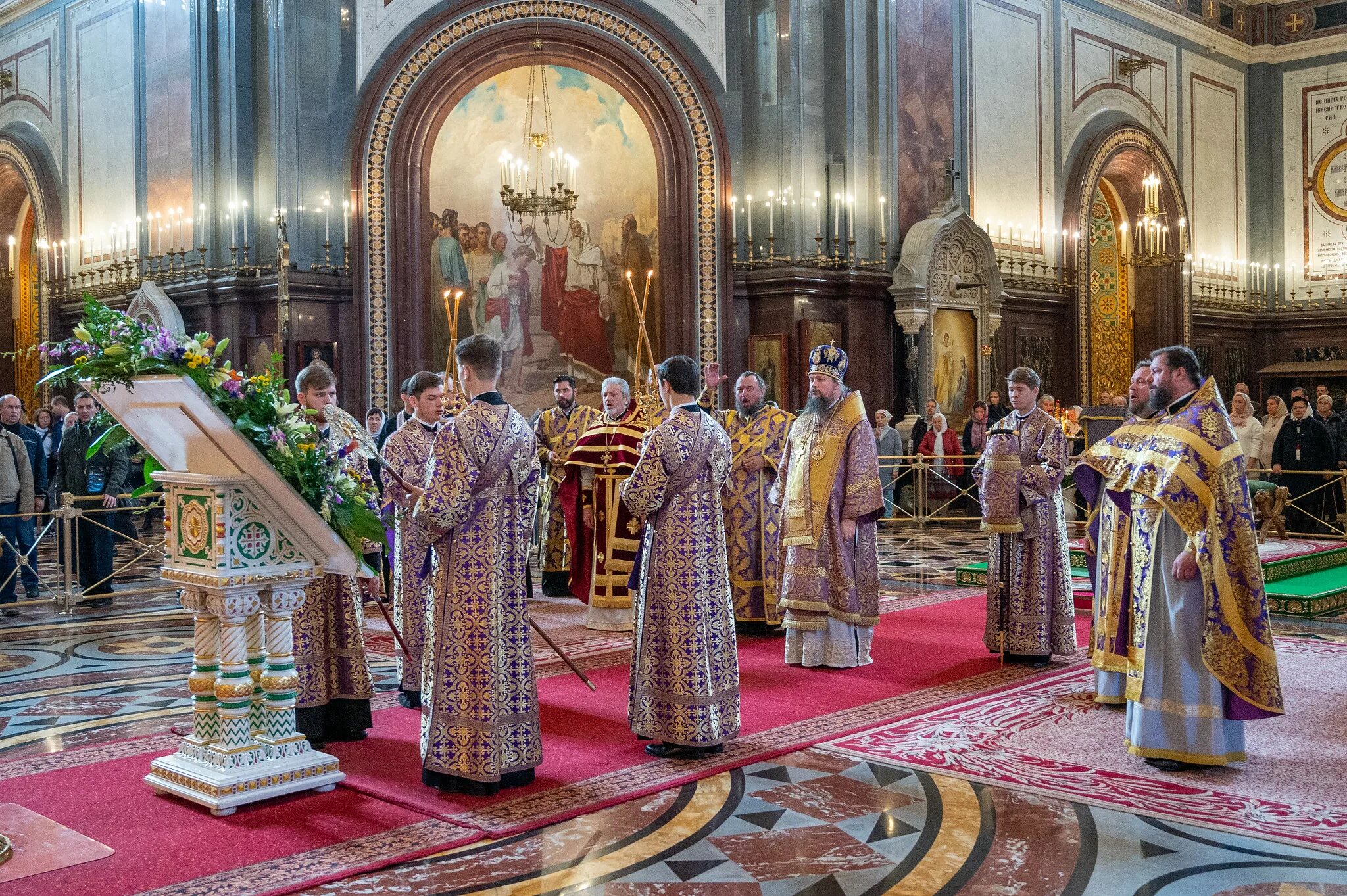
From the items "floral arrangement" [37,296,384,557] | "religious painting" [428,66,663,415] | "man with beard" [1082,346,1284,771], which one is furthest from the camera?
"religious painting" [428,66,663,415]

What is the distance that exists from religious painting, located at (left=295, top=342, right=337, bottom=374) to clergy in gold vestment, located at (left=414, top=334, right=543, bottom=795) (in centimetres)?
943

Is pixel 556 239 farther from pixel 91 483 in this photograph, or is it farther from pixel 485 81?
pixel 91 483

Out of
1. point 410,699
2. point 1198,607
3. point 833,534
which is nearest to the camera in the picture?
point 1198,607

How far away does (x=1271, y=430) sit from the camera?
564 inches

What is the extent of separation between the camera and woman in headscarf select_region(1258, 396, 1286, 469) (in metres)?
14.2

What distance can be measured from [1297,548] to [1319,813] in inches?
320

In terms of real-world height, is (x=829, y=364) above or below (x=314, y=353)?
below

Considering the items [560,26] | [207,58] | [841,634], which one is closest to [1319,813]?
[841,634]

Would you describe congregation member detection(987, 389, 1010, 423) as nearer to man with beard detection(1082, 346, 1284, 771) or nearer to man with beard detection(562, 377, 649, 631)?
man with beard detection(562, 377, 649, 631)

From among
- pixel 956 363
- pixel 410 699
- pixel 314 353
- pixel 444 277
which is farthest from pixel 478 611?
pixel 956 363

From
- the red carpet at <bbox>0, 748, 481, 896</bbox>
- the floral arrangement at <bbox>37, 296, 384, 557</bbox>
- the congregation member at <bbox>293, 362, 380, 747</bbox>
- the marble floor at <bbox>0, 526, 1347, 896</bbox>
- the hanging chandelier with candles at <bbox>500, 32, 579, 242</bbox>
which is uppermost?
the hanging chandelier with candles at <bbox>500, 32, 579, 242</bbox>

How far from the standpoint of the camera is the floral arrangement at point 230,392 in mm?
4555

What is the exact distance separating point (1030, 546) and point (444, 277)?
9.67 m

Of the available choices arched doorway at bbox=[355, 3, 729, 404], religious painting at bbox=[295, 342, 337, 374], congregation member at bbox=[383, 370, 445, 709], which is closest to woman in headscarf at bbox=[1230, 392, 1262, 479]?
arched doorway at bbox=[355, 3, 729, 404]
